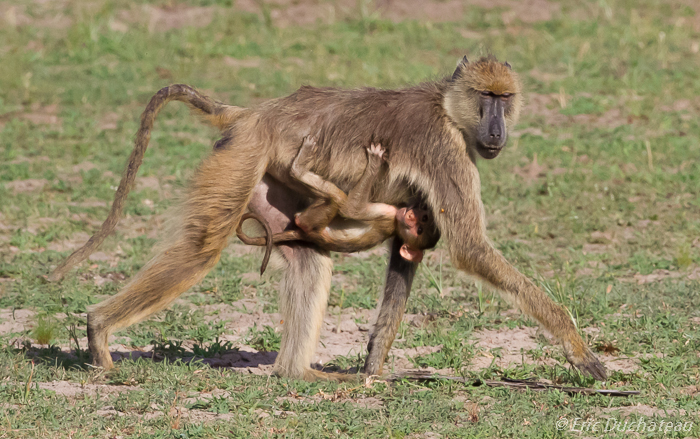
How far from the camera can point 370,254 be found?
23.4 feet

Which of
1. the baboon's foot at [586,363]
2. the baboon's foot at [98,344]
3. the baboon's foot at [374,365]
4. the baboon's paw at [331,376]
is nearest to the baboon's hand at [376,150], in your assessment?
the baboon's foot at [374,365]

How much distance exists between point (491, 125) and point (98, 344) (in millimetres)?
2363

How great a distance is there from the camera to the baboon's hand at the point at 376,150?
484cm

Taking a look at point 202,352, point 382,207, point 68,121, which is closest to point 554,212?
point 382,207

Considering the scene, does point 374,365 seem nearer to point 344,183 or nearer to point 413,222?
point 413,222

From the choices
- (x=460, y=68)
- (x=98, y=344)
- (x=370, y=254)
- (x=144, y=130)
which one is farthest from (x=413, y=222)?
(x=370, y=254)

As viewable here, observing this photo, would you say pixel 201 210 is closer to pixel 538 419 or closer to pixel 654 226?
pixel 538 419

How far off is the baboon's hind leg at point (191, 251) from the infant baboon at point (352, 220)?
18 cm

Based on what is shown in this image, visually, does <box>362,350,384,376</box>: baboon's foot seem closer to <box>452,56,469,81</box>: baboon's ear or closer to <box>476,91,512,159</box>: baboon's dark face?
<box>476,91,512,159</box>: baboon's dark face

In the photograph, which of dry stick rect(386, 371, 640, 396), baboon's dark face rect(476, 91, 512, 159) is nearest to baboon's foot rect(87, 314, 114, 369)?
dry stick rect(386, 371, 640, 396)

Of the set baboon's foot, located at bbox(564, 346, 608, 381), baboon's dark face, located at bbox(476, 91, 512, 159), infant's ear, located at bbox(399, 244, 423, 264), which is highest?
baboon's dark face, located at bbox(476, 91, 512, 159)

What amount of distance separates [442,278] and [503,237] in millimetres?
906

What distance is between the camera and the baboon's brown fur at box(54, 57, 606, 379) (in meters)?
4.68

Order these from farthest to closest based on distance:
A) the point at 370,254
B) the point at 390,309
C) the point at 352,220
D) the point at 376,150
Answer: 1. the point at 370,254
2. the point at 390,309
3. the point at 352,220
4. the point at 376,150
